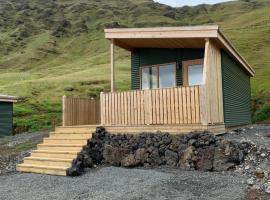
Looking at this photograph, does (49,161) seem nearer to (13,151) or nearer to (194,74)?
(13,151)

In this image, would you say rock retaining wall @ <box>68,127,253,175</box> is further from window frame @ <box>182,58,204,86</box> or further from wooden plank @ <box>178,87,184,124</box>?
window frame @ <box>182,58,204,86</box>

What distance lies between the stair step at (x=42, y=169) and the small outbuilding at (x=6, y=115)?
12718 mm

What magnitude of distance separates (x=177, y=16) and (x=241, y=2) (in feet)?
138

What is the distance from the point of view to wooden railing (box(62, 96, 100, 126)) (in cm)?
1677

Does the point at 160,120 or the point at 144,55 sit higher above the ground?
the point at 144,55

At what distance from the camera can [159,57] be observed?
61.3ft

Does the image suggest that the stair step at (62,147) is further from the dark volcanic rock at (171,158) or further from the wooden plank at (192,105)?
the wooden plank at (192,105)

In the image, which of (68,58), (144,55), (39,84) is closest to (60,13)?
(68,58)

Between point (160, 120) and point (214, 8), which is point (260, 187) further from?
point (214, 8)

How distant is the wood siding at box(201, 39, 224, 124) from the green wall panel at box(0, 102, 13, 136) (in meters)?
15.8

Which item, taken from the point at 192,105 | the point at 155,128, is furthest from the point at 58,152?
the point at 192,105

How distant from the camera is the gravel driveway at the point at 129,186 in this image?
10023 mm

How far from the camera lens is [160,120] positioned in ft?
47.0

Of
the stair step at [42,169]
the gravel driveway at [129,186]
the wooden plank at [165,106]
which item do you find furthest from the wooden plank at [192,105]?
the stair step at [42,169]
